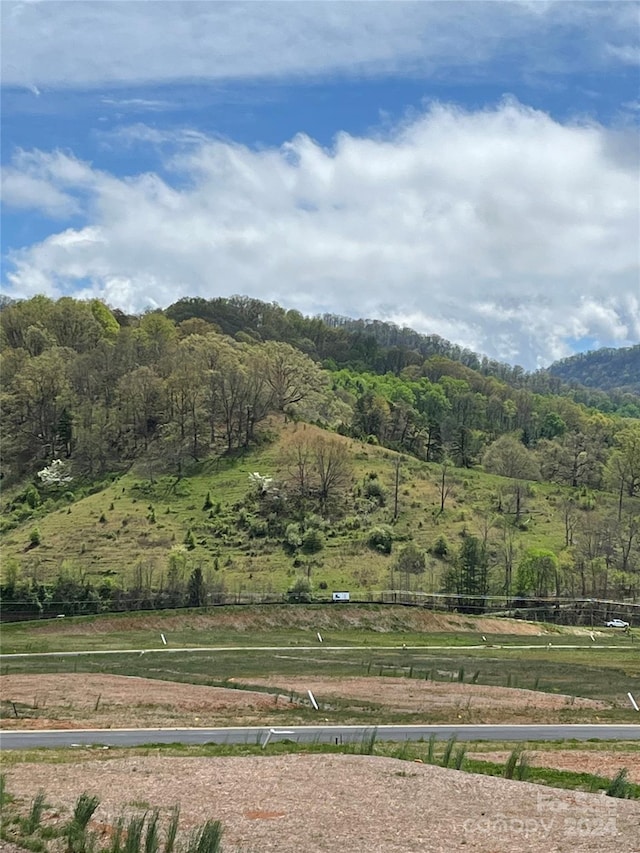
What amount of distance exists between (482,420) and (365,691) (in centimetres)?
15667

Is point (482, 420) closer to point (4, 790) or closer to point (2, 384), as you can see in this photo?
point (2, 384)

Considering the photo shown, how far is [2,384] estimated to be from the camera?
133875mm

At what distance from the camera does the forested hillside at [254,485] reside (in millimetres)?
85625

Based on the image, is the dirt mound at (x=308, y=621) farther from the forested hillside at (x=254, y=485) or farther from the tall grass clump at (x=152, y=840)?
the tall grass clump at (x=152, y=840)

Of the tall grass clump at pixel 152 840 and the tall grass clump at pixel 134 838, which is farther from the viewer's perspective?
the tall grass clump at pixel 152 840

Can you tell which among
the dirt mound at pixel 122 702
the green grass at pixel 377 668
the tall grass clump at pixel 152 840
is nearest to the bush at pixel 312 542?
the green grass at pixel 377 668

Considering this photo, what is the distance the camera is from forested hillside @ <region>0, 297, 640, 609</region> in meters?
85.6

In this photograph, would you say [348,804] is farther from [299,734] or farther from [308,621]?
[308,621]

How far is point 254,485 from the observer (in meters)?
105

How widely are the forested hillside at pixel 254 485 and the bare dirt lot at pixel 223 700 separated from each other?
114 feet

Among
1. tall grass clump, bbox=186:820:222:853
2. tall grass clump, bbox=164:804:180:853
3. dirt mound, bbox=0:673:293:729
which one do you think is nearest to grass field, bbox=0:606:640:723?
dirt mound, bbox=0:673:293:729

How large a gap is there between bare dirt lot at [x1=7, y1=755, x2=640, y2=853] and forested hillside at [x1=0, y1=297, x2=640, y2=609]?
5525cm

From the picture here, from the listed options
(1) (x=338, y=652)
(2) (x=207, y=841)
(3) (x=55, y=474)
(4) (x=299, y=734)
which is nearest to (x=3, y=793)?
(2) (x=207, y=841)

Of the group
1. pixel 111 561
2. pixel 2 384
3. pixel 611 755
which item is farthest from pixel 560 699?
pixel 2 384
